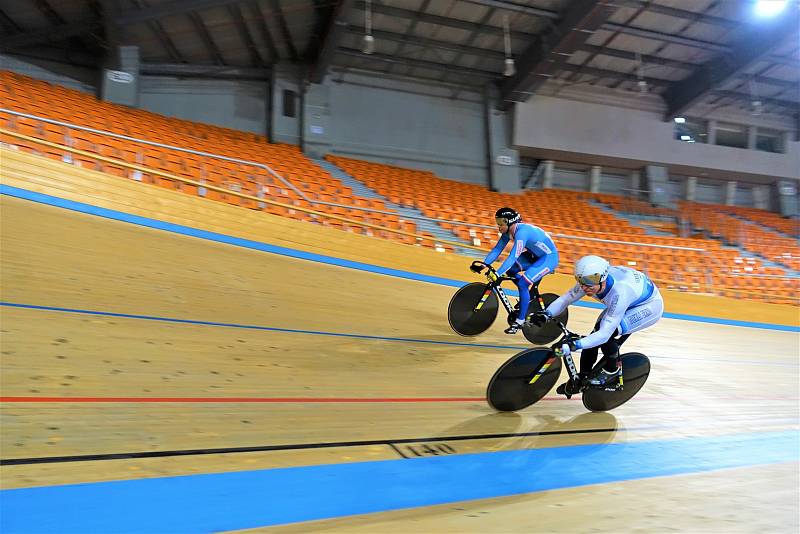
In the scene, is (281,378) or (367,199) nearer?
(281,378)

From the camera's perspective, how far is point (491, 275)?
3818 mm

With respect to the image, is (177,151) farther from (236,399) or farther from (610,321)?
(610,321)

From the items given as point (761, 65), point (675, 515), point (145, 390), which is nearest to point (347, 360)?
point (145, 390)

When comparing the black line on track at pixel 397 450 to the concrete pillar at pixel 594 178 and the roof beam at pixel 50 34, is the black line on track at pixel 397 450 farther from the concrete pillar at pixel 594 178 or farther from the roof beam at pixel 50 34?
the concrete pillar at pixel 594 178

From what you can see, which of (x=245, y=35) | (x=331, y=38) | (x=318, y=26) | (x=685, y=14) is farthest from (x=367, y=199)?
(x=685, y=14)

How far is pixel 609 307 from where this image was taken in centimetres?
263

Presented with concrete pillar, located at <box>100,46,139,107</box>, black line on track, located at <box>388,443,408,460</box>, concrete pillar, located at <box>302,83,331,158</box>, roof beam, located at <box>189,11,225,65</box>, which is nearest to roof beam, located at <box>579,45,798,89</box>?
concrete pillar, located at <box>302,83,331,158</box>

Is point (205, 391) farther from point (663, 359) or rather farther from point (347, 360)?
point (663, 359)

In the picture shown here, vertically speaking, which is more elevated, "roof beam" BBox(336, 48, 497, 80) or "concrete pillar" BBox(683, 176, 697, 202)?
"roof beam" BBox(336, 48, 497, 80)

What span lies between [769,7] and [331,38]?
27.6 ft

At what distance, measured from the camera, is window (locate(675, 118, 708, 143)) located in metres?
14.7

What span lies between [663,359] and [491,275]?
2.17 m

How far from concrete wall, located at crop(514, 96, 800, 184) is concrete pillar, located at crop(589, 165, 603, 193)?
0.98m

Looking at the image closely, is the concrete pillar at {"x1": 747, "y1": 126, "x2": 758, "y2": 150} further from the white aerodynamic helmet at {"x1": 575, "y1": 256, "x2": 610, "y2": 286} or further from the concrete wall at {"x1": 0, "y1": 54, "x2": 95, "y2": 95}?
the concrete wall at {"x1": 0, "y1": 54, "x2": 95, "y2": 95}
